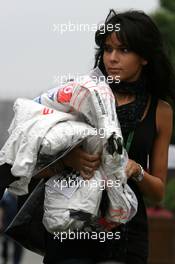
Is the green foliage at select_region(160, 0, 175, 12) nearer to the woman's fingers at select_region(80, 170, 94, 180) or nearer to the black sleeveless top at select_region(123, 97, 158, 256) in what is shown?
the black sleeveless top at select_region(123, 97, 158, 256)

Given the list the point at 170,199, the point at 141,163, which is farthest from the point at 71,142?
the point at 170,199

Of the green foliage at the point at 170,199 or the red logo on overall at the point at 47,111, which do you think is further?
the green foliage at the point at 170,199

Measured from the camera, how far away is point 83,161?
3.95 meters

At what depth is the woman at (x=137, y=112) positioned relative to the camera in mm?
4133

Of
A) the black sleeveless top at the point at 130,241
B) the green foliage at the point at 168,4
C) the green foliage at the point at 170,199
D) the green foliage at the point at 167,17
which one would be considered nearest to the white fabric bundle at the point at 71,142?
the black sleeveless top at the point at 130,241

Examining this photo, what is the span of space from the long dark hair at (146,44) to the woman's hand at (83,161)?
56cm

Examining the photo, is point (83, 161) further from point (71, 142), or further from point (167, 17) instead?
point (167, 17)

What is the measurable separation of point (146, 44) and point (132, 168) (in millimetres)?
609

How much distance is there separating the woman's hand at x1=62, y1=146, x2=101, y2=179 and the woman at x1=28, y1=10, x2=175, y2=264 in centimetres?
18

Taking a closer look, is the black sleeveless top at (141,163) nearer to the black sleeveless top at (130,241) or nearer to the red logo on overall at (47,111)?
the black sleeveless top at (130,241)

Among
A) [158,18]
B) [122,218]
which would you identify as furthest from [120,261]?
[158,18]

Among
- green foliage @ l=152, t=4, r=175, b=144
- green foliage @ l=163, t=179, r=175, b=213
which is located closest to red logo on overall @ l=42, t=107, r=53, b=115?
green foliage @ l=163, t=179, r=175, b=213

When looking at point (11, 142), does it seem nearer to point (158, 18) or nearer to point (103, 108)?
point (103, 108)

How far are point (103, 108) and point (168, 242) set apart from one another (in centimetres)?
958
